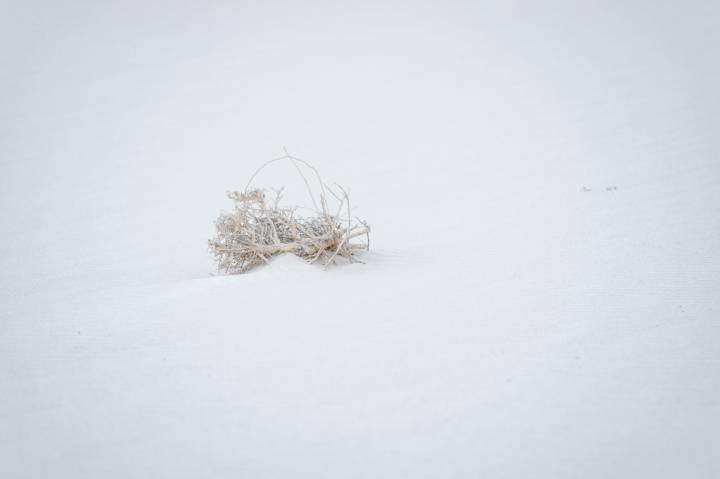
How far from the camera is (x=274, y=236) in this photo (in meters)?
3.74

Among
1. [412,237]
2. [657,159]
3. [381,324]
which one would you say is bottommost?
[381,324]

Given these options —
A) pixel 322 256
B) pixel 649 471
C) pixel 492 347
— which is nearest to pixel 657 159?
pixel 322 256

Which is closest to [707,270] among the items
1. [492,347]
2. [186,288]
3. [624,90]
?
[492,347]

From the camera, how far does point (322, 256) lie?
382cm

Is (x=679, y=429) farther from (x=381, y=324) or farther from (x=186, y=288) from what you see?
(x=186, y=288)

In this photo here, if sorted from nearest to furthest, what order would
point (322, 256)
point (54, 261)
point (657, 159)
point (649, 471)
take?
point (649, 471), point (322, 256), point (54, 261), point (657, 159)

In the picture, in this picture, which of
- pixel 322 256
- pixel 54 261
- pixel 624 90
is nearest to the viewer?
pixel 322 256

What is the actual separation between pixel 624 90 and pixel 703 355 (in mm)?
6975

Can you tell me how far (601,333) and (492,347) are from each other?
→ 469mm

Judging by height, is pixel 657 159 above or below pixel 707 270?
above

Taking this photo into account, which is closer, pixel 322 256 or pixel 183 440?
pixel 183 440

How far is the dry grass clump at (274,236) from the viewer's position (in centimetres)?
370

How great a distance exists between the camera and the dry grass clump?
3703 mm

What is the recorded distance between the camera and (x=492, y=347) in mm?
2824
